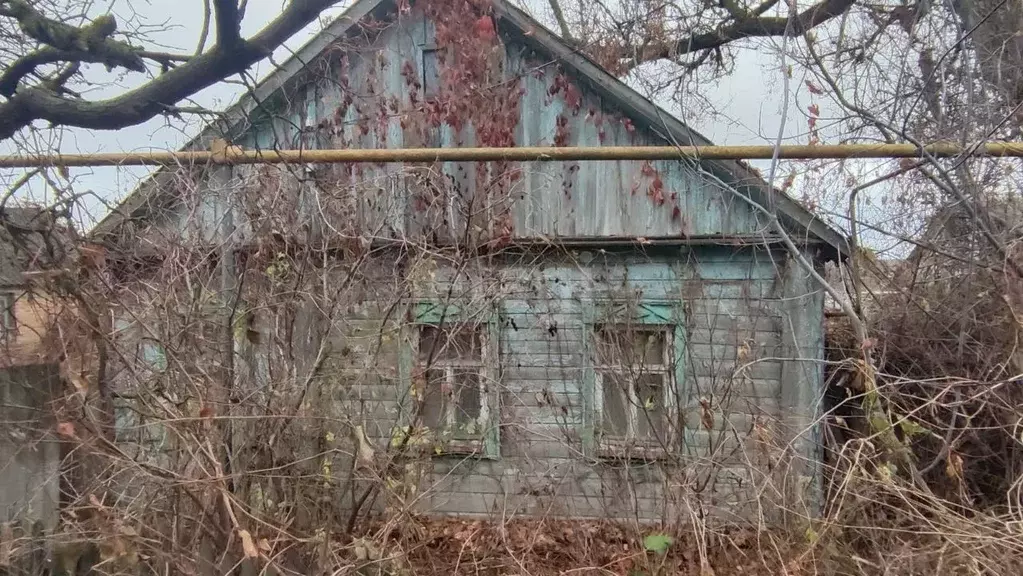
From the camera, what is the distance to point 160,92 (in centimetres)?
316

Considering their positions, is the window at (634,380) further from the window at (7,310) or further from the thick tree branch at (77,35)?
the window at (7,310)

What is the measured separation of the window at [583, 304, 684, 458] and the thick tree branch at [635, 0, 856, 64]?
18.1 feet

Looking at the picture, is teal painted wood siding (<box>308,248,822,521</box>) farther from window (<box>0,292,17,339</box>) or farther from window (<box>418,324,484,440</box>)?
window (<box>0,292,17,339</box>)

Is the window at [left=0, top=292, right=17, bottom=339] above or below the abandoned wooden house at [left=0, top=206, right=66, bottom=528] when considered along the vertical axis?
above

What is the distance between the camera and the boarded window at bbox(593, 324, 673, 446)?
13.5 feet

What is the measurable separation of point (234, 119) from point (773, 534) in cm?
557

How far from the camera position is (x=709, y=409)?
3.34 m

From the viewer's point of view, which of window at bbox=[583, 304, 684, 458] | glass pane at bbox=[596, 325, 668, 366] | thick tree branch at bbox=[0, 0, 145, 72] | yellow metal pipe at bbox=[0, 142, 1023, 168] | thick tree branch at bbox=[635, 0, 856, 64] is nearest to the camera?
thick tree branch at bbox=[0, 0, 145, 72]

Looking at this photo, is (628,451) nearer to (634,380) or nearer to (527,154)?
(634,380)

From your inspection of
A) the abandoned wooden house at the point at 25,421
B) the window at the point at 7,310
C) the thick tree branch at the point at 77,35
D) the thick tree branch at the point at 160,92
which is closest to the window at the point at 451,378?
the thick tree branch at the point at 160,92

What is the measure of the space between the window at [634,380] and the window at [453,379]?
3.01ft

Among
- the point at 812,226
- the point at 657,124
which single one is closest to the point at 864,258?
the point at 812,226

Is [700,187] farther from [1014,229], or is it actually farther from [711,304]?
[1014,229]

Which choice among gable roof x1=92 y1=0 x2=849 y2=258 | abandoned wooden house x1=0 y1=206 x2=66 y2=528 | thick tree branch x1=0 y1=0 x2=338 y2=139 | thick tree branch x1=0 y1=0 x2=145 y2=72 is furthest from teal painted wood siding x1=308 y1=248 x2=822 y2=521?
thick tree branch x1=0 y1=0 x2=145 y2=72
